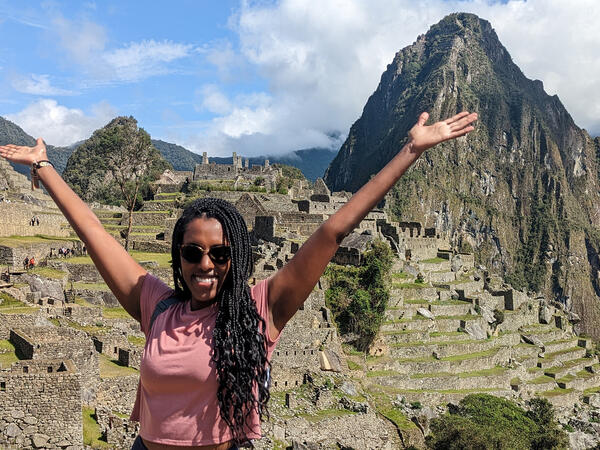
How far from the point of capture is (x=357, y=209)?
278 centimetres

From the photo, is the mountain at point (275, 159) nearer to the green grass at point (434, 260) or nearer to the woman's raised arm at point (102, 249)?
the green grass at point (434, 260)

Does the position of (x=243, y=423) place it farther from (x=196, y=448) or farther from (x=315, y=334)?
(x=315, y=334)

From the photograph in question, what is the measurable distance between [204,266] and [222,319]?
0.89 ft

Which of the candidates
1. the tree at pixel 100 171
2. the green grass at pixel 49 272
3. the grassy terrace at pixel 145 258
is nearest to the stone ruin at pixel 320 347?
the green grass at pixel 49 272

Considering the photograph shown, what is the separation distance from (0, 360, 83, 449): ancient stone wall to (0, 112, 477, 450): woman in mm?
7989

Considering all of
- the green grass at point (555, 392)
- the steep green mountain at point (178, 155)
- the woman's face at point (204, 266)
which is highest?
the steep green mountain at point (178, 155)

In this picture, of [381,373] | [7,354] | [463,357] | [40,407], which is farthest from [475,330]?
[40,407]

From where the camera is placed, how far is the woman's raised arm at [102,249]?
3.16m

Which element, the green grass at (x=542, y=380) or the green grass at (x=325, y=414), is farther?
the green grass at (x=542, y=380)

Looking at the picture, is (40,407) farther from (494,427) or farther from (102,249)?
(494,427)

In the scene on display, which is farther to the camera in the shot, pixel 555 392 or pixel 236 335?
pixel 555 392

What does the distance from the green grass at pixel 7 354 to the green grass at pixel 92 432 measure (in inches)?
67.3

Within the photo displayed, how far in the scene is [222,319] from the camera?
2873mm

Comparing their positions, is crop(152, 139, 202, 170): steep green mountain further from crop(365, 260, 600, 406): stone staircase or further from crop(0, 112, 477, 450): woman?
crop(0, 112, 477, 450): woman
